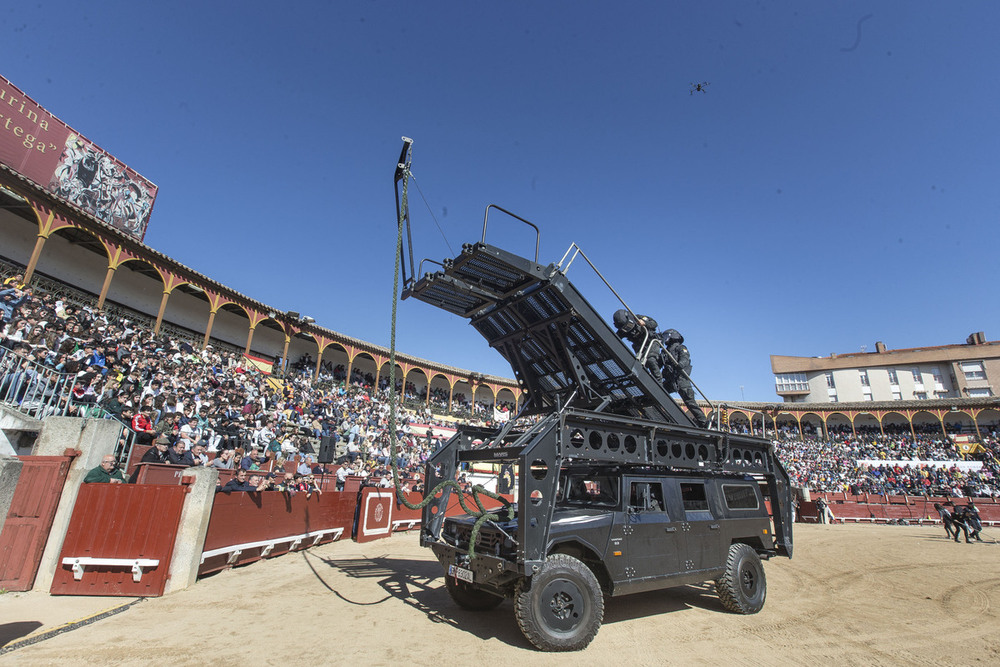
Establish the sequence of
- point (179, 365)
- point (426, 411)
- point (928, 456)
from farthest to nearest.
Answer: point (928, 456), point (426, 411), point (179, 365)

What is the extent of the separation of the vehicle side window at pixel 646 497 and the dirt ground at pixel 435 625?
4.52 ft

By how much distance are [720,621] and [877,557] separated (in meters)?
9.64

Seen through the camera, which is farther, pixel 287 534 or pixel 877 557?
pixel 877 557

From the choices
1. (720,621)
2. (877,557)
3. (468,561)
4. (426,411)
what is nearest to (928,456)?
(877,557)

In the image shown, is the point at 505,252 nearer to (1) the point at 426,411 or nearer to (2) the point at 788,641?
(2) the point at 788,641

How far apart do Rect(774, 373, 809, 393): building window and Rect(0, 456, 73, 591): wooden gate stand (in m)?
67.0

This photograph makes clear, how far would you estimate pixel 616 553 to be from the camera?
5324mm

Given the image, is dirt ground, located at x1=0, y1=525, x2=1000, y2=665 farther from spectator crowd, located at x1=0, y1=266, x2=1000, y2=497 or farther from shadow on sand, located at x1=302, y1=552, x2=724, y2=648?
spectator crowd, located at x1=0, y1=266, x2=1000, y2=497

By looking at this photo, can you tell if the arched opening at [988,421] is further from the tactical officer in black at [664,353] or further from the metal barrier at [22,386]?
the metal barrier at [22,386]

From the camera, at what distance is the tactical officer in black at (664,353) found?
6.83 metres

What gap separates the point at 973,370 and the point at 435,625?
6828 centimetres

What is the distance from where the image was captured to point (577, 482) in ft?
21.1

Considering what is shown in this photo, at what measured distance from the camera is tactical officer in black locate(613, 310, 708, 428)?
22.4 feet

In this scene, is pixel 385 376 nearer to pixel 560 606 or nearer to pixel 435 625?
pixel 435 625
